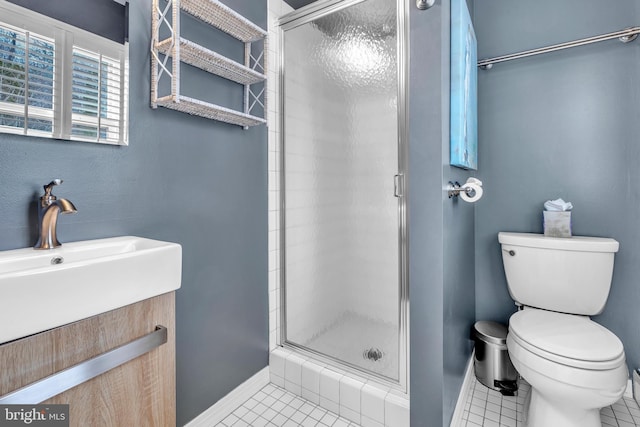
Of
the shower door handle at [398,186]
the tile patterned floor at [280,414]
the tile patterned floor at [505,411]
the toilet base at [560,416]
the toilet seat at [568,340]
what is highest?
the shower door handle at [398,186]

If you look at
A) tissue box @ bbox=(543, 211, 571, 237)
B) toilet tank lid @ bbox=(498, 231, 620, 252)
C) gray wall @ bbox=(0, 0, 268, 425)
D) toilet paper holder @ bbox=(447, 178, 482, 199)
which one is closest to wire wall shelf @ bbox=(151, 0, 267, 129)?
gray wall @ bbox=(0, 0, 268, 425)

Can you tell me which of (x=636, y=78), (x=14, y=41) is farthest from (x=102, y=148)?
(x=636, y=78)

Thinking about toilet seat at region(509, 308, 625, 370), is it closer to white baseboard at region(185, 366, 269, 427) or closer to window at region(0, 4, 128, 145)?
white baseboard at region(185, 366, 269, 427)

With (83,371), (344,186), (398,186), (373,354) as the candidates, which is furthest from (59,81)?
(373,354)

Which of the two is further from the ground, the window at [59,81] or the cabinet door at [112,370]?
the window at [59,81]

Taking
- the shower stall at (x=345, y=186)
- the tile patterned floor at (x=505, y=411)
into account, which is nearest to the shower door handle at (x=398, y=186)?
the shower stall at (x=345, y=186)

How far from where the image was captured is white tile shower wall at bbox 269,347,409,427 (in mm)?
1381

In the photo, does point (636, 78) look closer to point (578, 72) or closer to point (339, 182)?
point (578, 72)

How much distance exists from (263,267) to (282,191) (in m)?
0.45

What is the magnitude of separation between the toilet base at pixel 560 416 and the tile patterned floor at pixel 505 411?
17 centimetres

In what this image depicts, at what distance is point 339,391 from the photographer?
4.99 feet

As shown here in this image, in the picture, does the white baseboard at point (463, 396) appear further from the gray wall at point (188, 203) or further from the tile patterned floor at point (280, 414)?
the gray wall at point (188, 203)

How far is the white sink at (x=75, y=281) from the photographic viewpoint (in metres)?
0.61

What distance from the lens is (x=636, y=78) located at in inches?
62.1
